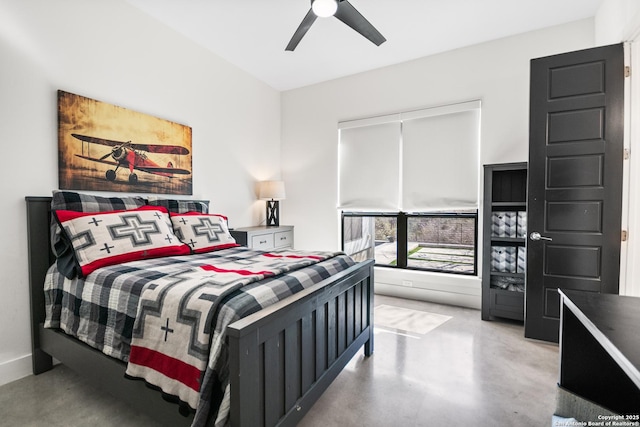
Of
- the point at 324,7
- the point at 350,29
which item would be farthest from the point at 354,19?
the point at 350,29

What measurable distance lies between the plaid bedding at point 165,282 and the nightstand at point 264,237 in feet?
3.49

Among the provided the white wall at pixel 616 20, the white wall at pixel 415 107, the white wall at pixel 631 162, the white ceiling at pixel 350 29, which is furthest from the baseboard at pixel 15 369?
the white wall at pixel 616 20

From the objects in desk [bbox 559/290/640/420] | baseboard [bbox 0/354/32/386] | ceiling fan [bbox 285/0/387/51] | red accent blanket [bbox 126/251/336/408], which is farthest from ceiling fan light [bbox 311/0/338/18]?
baseboard [bbox 0/354/32/386]

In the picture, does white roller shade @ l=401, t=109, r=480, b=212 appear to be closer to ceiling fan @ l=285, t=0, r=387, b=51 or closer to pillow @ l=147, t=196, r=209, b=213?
ceiling fan @ l=285, t=0, r=387, b=51

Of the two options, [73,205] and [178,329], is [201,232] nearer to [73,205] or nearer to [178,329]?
[73,205]

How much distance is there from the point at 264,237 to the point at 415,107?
7.47 ft

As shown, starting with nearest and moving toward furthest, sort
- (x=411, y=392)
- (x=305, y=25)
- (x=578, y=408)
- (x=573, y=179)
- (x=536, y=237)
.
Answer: (x=578, y=408), (x=411, y=392), (x=305, y=25), (x=573, y=179), (x=536, y=237)

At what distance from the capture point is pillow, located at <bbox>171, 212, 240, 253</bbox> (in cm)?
237

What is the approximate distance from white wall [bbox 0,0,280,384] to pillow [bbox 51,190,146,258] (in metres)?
0.21

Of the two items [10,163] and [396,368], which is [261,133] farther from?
[396,368]

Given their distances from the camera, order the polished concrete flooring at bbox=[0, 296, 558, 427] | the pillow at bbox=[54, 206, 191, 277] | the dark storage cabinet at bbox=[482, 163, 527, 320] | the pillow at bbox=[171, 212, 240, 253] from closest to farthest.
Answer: the polished concrete flooring at bbox=[0, 296, 558, 427] < the pillow at bbox=[54, 206, 191, 277] < the pillow at bbox=[171, 212, 240, 253] < the dark storage cabinet at bbox=[482, 163, 527, 320]

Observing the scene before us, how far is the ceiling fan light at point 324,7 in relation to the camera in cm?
192

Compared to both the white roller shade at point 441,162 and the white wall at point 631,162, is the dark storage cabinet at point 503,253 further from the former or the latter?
the white wall at point 631,162

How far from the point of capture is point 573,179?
229 centimetres
